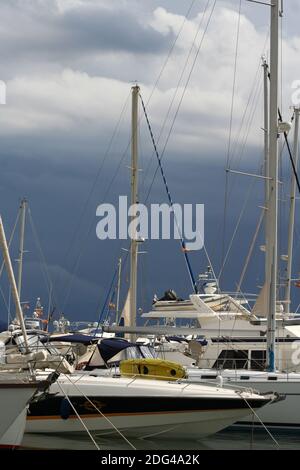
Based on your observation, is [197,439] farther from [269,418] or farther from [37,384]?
[37,384]

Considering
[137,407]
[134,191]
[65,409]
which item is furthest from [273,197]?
[65,409]

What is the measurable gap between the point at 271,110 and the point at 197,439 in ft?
37.4

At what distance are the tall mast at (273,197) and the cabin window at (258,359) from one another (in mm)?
2511

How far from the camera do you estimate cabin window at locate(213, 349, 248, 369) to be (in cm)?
3375

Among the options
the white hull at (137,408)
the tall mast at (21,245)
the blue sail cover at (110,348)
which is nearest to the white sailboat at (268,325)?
the blue sail cover at (110,348)

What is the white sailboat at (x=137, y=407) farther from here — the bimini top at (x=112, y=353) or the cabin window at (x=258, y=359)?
the cabin window at (x=258, y=359)

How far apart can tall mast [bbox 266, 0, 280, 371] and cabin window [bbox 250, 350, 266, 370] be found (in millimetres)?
2511

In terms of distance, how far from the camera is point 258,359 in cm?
3316

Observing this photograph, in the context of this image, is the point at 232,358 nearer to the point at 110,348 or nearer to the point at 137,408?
the point at 110,348

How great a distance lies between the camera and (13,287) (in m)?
24.8

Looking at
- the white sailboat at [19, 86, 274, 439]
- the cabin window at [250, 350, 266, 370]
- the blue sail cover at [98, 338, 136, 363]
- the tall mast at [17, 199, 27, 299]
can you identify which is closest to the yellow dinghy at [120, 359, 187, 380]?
the white sailboat at [19, 86, 274, 439]

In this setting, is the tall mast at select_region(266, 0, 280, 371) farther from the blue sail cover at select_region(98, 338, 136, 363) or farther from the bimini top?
the blue sail cover at select_region(98, 338, 136, 363)

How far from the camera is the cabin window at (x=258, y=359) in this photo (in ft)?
109
